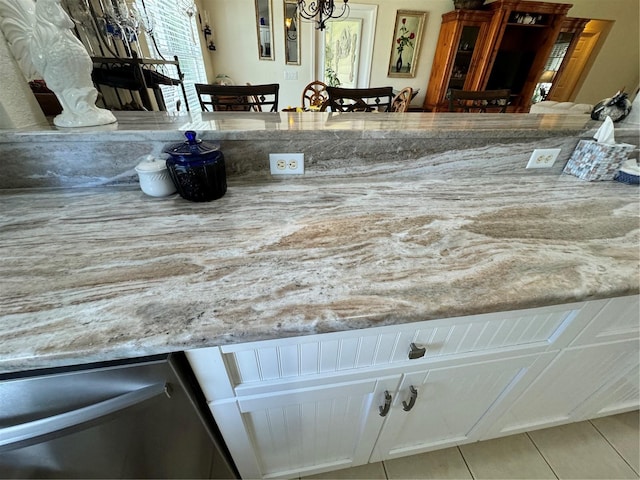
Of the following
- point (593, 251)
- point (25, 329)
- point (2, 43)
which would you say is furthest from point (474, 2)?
point (25, 329)

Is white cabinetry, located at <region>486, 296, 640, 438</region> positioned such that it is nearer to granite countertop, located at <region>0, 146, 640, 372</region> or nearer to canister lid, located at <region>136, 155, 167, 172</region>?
granite countertop, located at <region>0, 146, 640, 372</region>

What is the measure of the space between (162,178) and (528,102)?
5787 mm

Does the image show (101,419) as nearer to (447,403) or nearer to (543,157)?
(447,403)

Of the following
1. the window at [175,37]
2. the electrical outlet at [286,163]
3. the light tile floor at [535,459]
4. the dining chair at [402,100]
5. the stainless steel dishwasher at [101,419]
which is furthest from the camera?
the dining chair at [402,100]

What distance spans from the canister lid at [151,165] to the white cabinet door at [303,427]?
614 mm

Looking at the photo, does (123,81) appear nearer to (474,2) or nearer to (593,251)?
(593,251)

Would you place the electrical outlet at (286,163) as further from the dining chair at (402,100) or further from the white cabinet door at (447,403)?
the dining chair at (402,100)

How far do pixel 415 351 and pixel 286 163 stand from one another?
67cm

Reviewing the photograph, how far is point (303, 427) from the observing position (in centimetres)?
68

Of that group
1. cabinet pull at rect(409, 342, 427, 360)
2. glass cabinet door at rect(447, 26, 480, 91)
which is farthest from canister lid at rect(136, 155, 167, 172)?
glass cabinet door at rect(447, 26, 480, 91)

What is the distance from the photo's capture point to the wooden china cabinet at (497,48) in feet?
12.1

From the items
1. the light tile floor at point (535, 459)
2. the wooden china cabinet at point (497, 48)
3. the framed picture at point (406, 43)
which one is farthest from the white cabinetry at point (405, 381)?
the framed picture at point (406, 43)

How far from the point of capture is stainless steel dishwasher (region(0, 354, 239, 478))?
395 millimetres

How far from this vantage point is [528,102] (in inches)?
176
